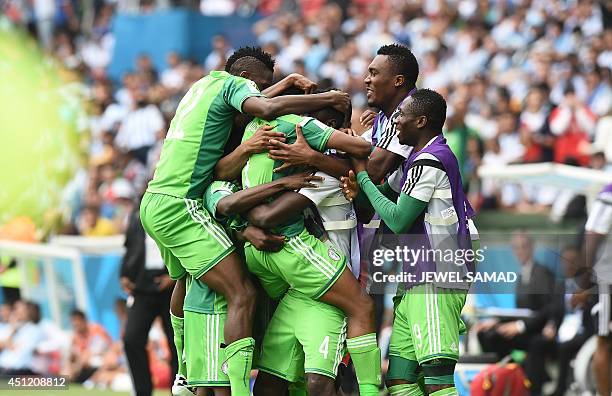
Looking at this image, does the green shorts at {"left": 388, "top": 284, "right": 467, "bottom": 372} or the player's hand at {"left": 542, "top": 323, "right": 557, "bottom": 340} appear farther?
the player's hand at {"left": 542, "top": 323, "right": 557, "bottom": 340}

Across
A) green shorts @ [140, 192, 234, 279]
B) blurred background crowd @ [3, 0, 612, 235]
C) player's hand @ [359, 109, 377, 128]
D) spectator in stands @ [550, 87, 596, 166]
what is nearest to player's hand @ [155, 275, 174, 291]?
blurred background crowd @ [3, 0, 612, 235]

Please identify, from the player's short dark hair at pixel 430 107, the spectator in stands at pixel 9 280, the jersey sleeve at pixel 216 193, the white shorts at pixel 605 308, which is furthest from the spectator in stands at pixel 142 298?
the spectator in stands at pixel 9 280

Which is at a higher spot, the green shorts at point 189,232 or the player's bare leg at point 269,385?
the green shorts at point 189,232

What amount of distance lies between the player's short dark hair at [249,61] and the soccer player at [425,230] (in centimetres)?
110

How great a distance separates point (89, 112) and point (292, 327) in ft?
51.3

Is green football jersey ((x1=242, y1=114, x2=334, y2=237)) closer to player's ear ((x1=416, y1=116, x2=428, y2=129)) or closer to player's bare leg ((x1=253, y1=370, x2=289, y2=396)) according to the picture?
player's ear ((x1=416, y1=116, x2=428, y2=129))

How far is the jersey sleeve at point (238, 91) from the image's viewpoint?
798 cm

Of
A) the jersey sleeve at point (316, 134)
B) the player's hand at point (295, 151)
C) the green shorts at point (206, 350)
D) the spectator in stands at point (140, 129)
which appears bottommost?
the green shorts at point (206, 350)

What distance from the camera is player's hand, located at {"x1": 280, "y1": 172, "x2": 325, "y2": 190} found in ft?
→ 26.0

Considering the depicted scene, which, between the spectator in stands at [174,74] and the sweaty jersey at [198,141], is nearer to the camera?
the sweaty jersey at [198,141]

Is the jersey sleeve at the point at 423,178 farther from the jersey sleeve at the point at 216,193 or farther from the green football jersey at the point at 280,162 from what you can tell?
the jersey sleeve at the point at 216,193

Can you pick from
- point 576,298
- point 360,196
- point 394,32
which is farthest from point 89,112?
point 360,196

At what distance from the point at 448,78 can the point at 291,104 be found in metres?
12.1

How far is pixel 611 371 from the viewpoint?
1054cm
